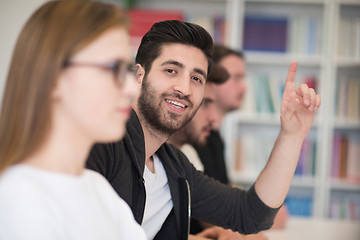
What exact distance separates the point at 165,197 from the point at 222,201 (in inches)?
9.2

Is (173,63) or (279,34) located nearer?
→ (173,63)

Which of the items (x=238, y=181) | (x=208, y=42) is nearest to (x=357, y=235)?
(x=208, y=42)

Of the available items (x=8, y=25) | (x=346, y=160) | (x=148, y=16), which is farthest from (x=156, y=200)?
(x=346, y=160)

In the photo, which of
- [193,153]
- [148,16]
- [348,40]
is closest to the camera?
[193,153]

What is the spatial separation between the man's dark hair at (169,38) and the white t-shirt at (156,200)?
329 mm

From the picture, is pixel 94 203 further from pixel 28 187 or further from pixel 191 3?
pixel 191 3

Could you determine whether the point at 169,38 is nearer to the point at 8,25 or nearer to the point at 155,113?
the point at 155,113

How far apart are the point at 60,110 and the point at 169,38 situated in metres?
0.77

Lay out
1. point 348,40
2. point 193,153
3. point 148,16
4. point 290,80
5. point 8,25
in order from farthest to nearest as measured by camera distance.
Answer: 1. point 348,40
2. point 148,16
3. point 8,25
4. point 193,153
5. point 290,80

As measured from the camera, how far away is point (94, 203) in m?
0.68

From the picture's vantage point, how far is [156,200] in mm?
1304

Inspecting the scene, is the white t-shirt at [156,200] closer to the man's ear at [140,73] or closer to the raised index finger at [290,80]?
the man's ear at [140,73]

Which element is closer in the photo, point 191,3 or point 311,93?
point 311,93

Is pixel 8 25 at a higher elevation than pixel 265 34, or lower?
lower
